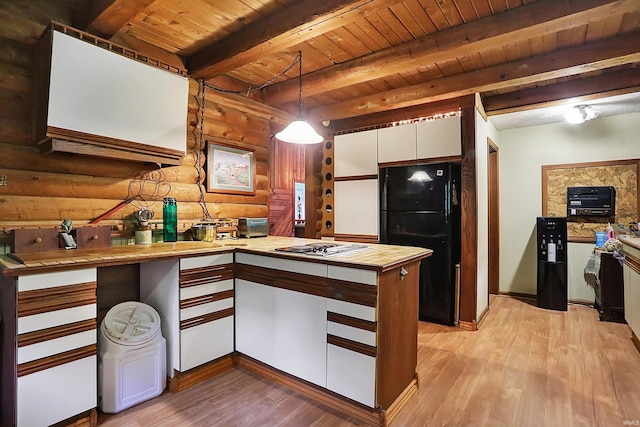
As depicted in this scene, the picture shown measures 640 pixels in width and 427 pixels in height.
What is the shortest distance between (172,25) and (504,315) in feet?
14.1

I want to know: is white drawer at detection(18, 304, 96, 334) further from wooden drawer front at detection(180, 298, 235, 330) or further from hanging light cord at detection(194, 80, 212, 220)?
hanging light cord at detection(194, 80, 212, 220)

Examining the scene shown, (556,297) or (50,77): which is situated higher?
(50,77)

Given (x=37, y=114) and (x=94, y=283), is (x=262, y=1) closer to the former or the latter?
(x=37, y=114)

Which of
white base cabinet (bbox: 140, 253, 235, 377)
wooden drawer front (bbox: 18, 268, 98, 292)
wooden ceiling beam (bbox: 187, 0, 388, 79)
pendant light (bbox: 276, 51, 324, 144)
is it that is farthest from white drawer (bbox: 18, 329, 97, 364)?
wooden ceiling beam (bbox: 187, 0, 388, 79)

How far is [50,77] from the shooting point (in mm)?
1875

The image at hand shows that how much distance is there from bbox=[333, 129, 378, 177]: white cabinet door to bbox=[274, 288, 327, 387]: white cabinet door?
7.44 feet

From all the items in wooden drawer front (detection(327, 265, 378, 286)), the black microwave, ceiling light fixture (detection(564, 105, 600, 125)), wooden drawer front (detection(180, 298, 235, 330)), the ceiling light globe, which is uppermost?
ceiling light fixture (detection(564, 105, 600, 125))

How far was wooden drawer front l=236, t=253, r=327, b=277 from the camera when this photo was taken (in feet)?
6.49

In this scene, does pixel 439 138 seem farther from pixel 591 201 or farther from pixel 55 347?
pixel 55 347

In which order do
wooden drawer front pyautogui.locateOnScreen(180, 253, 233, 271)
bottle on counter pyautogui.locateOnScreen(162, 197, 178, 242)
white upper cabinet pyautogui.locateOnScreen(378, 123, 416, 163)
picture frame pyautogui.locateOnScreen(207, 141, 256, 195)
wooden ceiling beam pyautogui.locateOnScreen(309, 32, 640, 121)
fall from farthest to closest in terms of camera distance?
white upper cabinet pyautogui.locateOnScreen(378, 123, 416, 163), picture frame pyautogui.locateOnScreen(207, 141, 256, 195), bottle on counter pyautogui.locateOnScreen(162, 197, 178, 242), wooden ceiling beam pyautogui.locateOnScreen(309, 32, 640, 121), wooden drawer front pyautogui.locateOnScreen(180, 253, 233, 271)

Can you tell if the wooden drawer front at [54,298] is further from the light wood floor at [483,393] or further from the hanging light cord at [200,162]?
the hanging light cord at [200,162]

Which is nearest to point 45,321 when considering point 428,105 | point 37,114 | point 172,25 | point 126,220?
point 126,220

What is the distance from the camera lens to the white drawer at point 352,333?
69.4 inches

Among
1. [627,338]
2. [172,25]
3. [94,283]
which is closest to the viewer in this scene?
[94,283]
